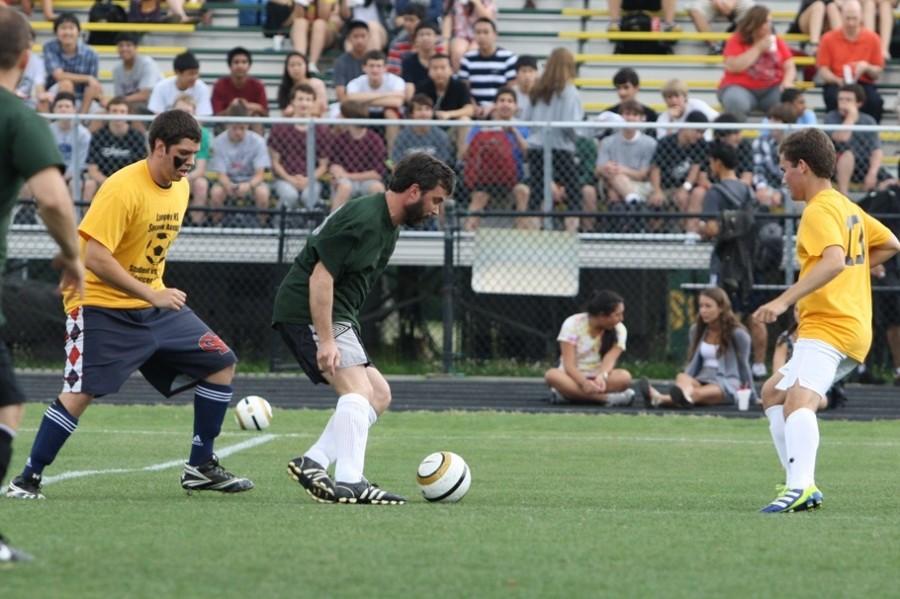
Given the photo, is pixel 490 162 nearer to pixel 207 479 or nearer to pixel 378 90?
pixel 378 90

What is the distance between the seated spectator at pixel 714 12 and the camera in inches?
851

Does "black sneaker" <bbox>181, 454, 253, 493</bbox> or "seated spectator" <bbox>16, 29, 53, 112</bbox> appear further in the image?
"seated spectator" <bbox>16, 29, 53, 112</bbox>

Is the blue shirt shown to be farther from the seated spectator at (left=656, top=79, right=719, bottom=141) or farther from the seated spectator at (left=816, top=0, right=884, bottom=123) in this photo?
the seated spectator at (left=816, top=0, right=884, bottom=123)

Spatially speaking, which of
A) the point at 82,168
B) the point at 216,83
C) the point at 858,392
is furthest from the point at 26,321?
the point at 858,392

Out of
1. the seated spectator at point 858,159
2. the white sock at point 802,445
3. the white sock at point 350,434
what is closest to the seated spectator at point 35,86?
the seated spectator at point 858,159

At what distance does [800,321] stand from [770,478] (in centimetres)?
209

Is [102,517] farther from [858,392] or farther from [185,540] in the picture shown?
[858,392]

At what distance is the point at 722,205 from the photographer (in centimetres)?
1702

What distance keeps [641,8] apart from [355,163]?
6.09 meters

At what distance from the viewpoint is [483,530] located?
22.8 feet

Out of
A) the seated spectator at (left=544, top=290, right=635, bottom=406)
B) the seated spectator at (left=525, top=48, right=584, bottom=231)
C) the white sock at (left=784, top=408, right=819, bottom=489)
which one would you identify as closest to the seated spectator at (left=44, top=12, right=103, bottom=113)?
the seated spectator at (left=525, top=48, right=584, bottom=231)

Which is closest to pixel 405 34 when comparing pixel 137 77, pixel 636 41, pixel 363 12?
pixel 363 12

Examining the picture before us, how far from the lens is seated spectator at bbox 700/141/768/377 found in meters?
16.4

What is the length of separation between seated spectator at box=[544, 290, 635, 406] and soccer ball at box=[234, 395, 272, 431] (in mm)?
3367
